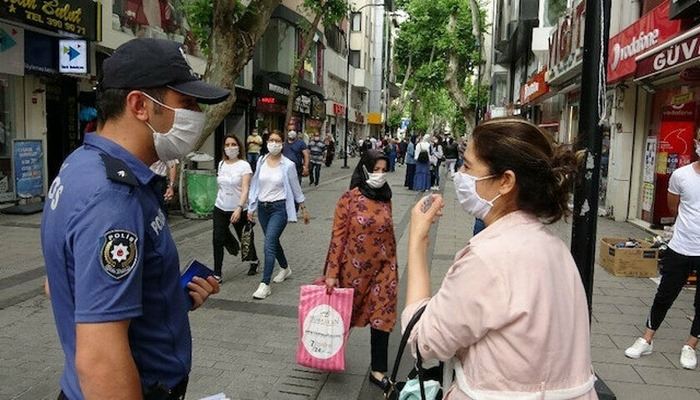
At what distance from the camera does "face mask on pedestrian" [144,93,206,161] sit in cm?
Result: 172

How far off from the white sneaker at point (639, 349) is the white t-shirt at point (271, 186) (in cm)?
378

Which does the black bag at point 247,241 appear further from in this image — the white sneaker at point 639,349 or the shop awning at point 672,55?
the shop awning at point 672,55

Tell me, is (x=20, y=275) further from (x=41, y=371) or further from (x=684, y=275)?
(x=684, y=275)

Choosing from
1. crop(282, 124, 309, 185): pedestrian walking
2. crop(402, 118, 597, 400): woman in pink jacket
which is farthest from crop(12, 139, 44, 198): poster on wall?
crop(402, 118, 597, 400): woman in pink jacket

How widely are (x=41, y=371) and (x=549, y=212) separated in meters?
3.93

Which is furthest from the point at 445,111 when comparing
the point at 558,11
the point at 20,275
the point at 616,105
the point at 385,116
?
the point at 20,275

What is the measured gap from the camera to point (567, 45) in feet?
50.3

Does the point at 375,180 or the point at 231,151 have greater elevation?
the point at 231,151

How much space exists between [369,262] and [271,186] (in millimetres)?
2601

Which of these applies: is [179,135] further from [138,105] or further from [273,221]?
[273,221]

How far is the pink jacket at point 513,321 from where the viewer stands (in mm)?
1552

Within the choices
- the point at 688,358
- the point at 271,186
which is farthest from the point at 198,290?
the point at 271,186

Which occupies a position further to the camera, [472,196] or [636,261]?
[636,261]

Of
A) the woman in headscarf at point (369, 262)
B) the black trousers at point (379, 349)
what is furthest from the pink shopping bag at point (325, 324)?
the black trousers at point (379, 349)
